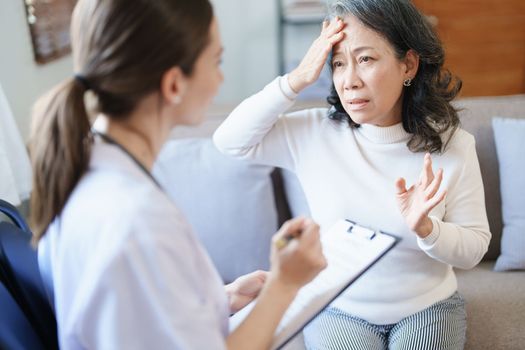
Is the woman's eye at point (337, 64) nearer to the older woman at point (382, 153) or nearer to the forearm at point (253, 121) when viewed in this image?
the older woman at point (382, 153)

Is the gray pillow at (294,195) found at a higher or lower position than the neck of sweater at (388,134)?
lower

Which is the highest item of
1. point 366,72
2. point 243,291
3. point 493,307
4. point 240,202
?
point 366,72

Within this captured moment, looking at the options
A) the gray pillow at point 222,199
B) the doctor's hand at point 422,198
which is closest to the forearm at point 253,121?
the gray pillow at point 222,199

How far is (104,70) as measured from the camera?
758 millimetres

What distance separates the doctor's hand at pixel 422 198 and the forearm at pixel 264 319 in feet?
1.33

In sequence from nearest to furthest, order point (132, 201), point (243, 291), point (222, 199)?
point (132, 201) → point (243, 291) → point (222, 199)

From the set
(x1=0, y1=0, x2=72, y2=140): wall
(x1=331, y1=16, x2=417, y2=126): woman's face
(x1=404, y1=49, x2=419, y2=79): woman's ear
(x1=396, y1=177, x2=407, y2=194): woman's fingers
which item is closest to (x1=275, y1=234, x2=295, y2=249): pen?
(x1=396, y1=177, x2=407, y2=194): woman's fingers

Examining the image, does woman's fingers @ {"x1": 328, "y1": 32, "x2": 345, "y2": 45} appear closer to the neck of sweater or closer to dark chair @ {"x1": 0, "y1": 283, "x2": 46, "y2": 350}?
the neck of sweater

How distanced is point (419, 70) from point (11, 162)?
1346 millimetres

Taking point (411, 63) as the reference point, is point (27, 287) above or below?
below

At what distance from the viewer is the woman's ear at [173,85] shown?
78cm

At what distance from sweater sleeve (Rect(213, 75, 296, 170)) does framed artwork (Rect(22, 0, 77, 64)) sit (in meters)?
1.37

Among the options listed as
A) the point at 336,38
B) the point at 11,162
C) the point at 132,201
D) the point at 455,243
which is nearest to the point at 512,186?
the point at 455,243

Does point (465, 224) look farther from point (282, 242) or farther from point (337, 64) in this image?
point (282, 242)
